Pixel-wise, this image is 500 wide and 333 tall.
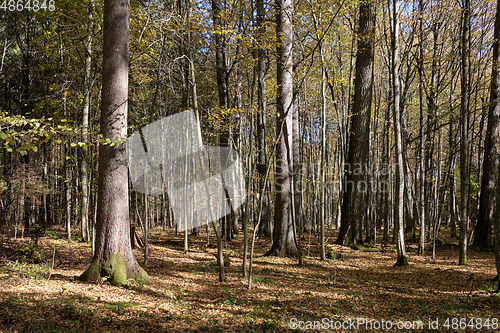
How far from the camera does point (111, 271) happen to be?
5.10 m

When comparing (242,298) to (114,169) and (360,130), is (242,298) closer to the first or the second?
(114,169)

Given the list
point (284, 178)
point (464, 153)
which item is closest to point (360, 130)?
point (464, 153)

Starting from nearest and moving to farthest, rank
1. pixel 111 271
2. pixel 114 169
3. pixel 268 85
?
pixel 111 271, pixel 114 169, pixel 268 85

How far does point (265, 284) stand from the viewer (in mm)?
6285

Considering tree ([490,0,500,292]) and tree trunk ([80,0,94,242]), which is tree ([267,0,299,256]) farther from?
tree trunk ([80,0,94,242])

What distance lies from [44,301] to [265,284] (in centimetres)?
388

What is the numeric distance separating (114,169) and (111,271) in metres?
1.75

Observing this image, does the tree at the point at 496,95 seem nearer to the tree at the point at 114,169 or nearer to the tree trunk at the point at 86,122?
the tree at the point at 114,169

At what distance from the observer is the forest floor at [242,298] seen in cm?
390

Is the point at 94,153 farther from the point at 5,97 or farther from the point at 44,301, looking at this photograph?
the point at 5,97

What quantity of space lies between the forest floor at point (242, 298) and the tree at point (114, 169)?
35 centimetres

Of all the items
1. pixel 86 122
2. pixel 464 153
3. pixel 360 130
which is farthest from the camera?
pixel 360 130

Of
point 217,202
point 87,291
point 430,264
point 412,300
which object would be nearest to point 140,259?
point 87,291

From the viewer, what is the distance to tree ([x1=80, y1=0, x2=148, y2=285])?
16.9ft
